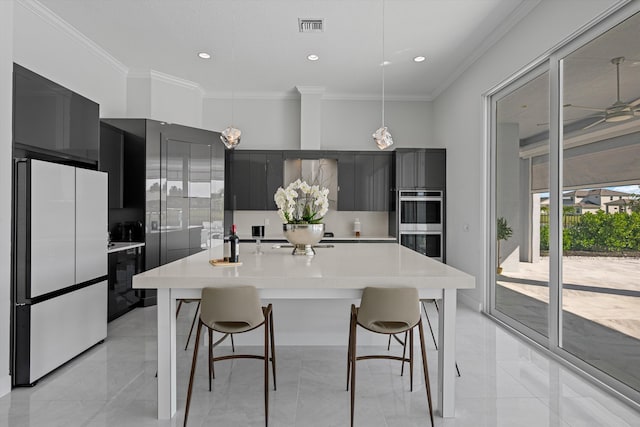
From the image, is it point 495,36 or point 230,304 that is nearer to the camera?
point 230,304

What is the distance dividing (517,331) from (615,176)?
6.06ft

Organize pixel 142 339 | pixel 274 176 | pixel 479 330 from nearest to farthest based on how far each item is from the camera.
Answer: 1. pixel 142 339
2. pixel 479 330
3. pixel 274 176

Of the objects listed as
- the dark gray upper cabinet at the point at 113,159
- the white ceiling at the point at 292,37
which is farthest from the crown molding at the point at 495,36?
the dark gray upper cabinet at the point at 113,159

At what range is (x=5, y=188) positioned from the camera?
2.51m

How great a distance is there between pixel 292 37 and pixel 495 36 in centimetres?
219

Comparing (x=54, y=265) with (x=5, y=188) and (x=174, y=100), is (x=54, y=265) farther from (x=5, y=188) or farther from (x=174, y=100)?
(x=174, y=100)

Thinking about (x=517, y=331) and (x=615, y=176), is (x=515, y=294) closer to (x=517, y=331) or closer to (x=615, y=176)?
(x=517, y=331)

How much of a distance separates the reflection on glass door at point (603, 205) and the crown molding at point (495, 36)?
2.38 feet

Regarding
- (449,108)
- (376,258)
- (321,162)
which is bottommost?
(376,258)

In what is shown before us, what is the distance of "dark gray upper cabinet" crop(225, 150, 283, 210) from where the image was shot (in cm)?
600

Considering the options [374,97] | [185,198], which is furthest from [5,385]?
[374,97]

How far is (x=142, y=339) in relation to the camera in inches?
144

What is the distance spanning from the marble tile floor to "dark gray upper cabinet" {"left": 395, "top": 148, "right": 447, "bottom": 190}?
9.72 feet

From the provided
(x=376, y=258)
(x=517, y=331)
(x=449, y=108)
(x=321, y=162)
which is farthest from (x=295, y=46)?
(x=517, y=331)
